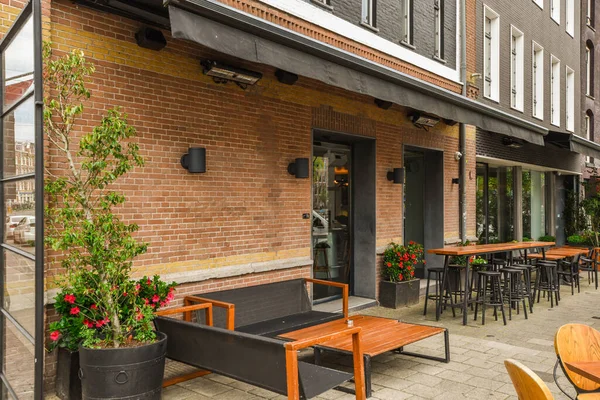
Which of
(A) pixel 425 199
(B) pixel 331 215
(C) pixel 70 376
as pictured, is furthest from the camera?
(A) pixel 425 199

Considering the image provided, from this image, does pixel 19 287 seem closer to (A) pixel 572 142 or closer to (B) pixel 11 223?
(B) pixel 11 223

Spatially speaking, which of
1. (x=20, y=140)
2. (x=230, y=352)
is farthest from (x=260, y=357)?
(x=20, y=140)

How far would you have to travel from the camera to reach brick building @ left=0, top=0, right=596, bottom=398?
469cm

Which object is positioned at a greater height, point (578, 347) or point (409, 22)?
point (409, 22)

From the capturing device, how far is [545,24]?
1638 centimetres

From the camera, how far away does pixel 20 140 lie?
3.94 metres

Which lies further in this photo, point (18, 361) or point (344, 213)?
point (344, 213)

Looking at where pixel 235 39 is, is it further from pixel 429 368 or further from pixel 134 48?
pixel 429 368

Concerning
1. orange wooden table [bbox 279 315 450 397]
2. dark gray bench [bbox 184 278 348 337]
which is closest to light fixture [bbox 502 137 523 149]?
dark gray bench [bbox 184 278 348 337]

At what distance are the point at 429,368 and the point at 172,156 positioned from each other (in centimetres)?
365

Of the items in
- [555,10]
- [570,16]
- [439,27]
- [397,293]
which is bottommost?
[397,293]

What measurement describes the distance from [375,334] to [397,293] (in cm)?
351

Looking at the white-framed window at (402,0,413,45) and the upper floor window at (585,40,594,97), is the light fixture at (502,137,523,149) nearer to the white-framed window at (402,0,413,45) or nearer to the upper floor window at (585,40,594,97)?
the white-framed window at (402,0,413,45)

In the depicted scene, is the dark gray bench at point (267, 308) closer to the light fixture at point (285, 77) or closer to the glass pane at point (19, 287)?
the glass pane at point (19, 287)
